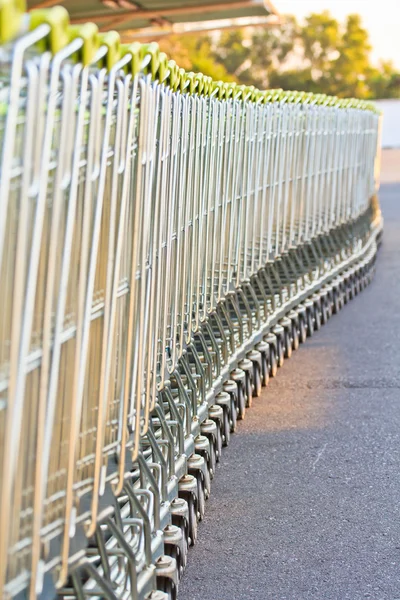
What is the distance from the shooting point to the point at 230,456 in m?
6.09

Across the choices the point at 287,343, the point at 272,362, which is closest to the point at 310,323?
the point at 287,343

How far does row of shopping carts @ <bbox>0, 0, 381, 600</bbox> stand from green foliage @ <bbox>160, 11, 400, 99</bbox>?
84332 mm

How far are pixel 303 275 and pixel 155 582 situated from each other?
5.21 metres

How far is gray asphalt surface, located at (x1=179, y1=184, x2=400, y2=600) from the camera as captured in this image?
177 inches

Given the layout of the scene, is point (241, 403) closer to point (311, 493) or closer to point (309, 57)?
point (311, 493)

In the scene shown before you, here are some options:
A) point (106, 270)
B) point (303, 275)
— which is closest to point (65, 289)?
point (106, 270)

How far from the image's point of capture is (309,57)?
313ft

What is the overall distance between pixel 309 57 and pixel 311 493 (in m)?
92.5

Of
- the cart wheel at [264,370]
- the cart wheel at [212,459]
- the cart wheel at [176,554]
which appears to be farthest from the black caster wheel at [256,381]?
the cart wheel at [176,554]

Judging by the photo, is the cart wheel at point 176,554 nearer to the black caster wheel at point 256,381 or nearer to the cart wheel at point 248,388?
the cart wheel at point 248,388

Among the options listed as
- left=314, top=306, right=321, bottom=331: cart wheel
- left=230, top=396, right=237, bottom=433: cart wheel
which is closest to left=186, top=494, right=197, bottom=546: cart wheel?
left=230, top=396, right=237, bottom=433: cart wheel

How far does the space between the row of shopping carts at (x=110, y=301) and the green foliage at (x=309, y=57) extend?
8433 cm

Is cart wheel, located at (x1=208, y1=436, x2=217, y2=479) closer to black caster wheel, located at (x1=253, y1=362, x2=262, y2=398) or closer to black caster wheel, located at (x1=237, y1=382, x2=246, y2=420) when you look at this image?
black caster wheel, located at (x1=237, y1=382, x2=246, y2=420)

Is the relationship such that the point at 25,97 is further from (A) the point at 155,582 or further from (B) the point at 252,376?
(B) the point at 252,376
